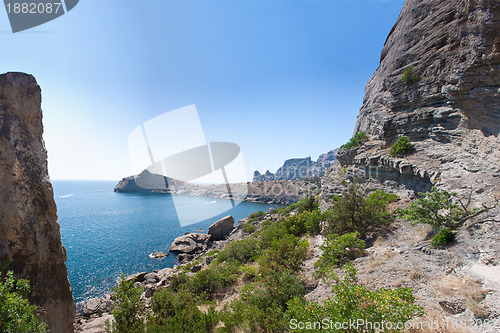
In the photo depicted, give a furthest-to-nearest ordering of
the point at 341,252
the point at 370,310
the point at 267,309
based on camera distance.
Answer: the point at 341,252, the point at 267,309, the point at 370,310

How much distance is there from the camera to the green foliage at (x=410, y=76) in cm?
1927

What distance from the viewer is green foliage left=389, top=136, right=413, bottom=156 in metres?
17.6

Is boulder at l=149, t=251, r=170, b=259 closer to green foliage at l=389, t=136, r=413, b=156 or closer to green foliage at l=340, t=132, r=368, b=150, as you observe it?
green foliage at l=340, t=132, r=368, b=150

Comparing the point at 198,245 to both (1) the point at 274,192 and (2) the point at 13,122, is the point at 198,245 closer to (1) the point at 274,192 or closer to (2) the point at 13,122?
(2) the point at 13,122

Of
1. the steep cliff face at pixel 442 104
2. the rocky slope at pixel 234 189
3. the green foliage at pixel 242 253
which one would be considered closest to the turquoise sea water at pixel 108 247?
the green foliage at pixel 242 253

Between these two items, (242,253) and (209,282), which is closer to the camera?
(209,282)

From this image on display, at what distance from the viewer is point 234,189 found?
138 m

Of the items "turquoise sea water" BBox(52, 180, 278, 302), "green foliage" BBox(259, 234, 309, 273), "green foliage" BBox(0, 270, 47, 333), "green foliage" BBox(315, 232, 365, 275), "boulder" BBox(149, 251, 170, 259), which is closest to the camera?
"green foliage" BBox(0, 270, 47, 333)

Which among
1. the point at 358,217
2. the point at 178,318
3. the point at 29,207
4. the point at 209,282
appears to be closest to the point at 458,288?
the point at 358,217

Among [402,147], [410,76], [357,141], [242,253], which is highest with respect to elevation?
[410,76]

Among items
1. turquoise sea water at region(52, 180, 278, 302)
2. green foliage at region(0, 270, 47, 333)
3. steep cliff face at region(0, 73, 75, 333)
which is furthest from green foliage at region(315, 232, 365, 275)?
turquoise sea water at region(52, 180, 278, 302)

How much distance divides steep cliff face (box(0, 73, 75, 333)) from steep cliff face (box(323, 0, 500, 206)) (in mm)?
20137

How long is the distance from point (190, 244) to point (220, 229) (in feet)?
24.1

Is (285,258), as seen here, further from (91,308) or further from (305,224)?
(91,308)
